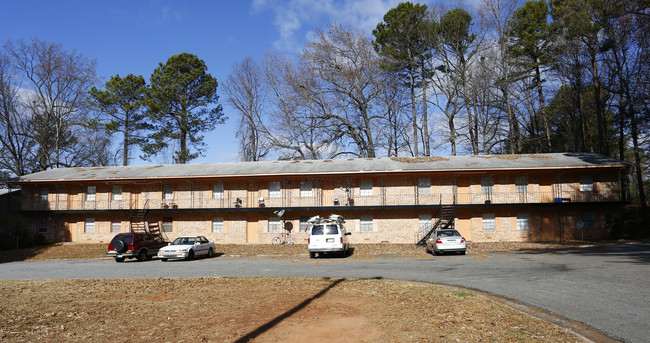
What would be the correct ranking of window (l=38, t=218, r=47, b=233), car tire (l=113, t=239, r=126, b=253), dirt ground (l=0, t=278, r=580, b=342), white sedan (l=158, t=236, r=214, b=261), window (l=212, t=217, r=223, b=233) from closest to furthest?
dirt ground (l=0, t=278, r=580, b=342), white sedan (l=158, t=236, r=214, b=261), car tire (l=113, t=239, r=126, b=253), window (l=212, t=217, r=223, b=233), window (l=38, t=218, r=47, b=233)

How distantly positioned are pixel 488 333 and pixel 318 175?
81.8 ft

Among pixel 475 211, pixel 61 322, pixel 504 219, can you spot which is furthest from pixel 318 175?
pixel 61 322

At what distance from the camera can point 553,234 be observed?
29.5 metres

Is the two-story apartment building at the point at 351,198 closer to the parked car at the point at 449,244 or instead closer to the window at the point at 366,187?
the window at the point at 366,187

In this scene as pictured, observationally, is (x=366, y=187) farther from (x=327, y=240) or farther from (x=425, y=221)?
(x=327, y=240)

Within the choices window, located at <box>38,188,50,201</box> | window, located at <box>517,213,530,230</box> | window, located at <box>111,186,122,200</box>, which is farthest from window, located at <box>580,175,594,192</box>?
window, located at <box>38,188,50,201</box>

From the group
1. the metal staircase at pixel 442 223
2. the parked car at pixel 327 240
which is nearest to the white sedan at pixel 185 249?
the parked car at pixel 327 240

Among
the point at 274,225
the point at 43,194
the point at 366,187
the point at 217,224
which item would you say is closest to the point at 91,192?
the point at 43,194

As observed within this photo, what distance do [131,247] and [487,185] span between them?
2308 cm

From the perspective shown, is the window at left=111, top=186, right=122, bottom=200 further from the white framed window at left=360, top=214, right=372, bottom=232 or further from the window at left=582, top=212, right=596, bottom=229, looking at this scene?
the window at left=582, top=212, right=596, bottom=229

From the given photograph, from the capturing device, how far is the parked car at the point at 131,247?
903 inches

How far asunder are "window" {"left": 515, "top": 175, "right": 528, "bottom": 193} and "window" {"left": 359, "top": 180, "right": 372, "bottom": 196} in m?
10.2

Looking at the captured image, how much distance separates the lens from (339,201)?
30.9m

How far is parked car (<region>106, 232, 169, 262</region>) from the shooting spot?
22938mm
